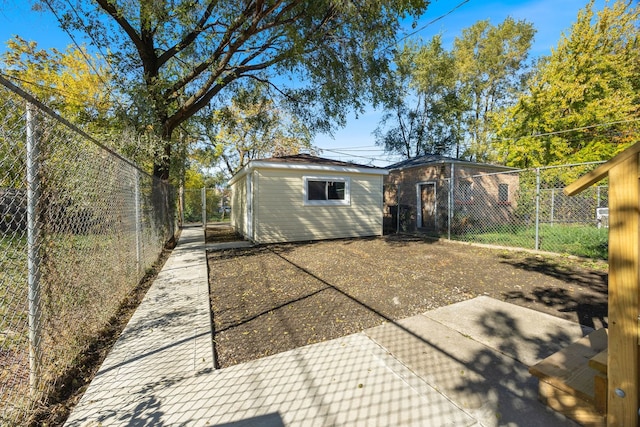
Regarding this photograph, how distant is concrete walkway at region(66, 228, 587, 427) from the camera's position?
5.85 ft

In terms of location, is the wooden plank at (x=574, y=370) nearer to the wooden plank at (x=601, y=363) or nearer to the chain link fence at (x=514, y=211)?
the wooden plank at (x=601, y=363)

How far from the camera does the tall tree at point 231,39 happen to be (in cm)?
615

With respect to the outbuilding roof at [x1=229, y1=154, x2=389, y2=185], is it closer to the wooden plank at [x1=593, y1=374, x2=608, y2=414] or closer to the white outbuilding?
the white outbuilding

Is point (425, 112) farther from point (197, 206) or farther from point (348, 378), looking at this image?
point (348, 378)

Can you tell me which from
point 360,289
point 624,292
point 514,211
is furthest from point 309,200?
point 624,292

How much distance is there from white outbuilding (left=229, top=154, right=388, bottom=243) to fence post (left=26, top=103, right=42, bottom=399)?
6752 millimetres

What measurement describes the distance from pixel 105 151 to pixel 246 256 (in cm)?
436

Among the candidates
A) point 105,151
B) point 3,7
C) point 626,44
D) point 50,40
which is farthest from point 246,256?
point 626,44

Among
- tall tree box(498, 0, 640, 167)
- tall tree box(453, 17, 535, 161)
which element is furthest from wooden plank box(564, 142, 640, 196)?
tall tree box(453, 17, 535, 161)

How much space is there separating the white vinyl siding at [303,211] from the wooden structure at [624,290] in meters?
8.03

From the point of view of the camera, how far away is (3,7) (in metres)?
4.92

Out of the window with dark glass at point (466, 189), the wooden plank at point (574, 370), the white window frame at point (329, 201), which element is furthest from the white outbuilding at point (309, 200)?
the wooden plank at point (574, 370)

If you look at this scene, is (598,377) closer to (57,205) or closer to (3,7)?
(57,205)

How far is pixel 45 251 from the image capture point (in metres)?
2.07
